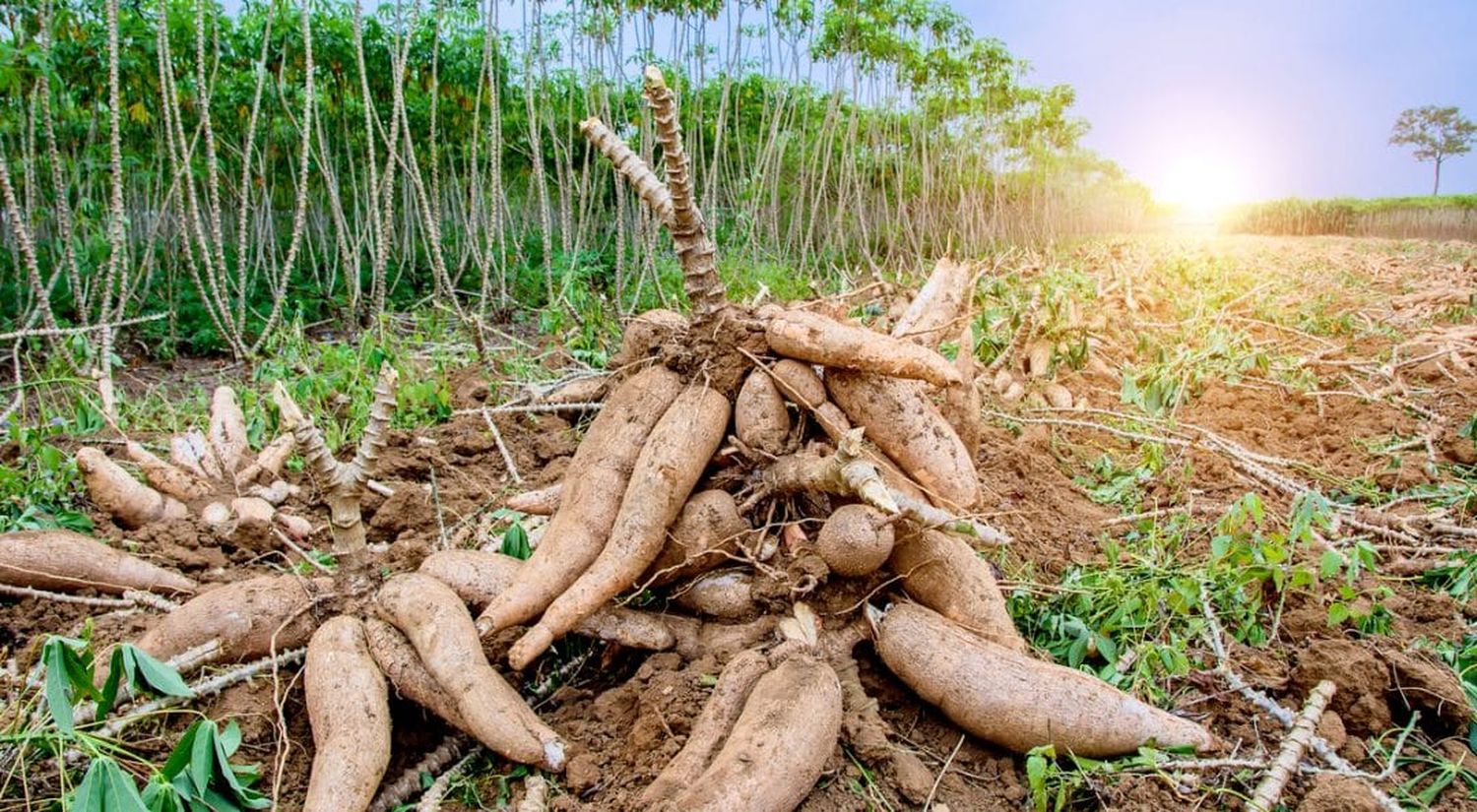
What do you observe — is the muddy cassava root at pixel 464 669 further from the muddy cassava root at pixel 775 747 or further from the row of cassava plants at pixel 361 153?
the row of cassava plants at pixel 361 153

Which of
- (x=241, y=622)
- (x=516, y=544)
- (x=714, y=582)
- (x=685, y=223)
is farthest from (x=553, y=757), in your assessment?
(x=685, y=223)

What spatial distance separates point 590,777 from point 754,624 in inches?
18.6

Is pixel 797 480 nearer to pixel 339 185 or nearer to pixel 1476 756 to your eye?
pixel 1476 756

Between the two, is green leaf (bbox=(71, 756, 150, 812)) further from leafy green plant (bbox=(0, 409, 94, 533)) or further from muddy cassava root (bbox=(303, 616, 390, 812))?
leafy green plant (bbox=(0, 409, 94, 533))

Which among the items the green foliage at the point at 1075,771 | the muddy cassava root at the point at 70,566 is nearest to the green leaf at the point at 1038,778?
the green foliage at the point at 1075,771

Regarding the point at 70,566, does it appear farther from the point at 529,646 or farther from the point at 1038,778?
the point at 1038,778

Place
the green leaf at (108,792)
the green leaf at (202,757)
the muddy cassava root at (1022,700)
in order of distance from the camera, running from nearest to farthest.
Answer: the green leaf at (108,792) → the green leaf at (202,757) → the muddy cassava root at (1022,700)

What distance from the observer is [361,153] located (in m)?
9.62

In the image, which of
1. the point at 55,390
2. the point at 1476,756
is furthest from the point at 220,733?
the point at 55,390

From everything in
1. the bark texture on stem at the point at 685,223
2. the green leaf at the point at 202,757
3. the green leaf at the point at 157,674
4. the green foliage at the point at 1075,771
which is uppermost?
the bark texture on stem at the point at 685,223

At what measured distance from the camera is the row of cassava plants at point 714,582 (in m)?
1.56

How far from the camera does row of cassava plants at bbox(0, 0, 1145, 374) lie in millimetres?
5844

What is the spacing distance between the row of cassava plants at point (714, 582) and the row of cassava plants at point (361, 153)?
2.96 meters

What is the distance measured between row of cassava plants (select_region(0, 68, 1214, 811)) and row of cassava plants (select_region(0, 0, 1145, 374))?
2961 mm
